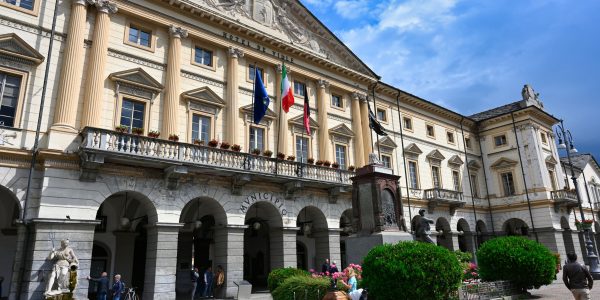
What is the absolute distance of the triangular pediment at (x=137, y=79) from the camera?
61.2 ft

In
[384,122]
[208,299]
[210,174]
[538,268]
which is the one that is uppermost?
[384,122]

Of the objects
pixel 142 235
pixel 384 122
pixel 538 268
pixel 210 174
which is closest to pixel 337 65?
pixel 384 122

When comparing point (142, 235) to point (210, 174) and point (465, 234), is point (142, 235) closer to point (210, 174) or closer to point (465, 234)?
point (210, 174)

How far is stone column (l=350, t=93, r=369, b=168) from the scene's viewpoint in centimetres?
2798

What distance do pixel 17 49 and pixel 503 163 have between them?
38.0 meters

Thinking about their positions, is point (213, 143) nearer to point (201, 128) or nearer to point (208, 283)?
point (201, 128)

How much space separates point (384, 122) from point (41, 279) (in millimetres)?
24465

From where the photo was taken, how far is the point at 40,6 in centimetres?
1731

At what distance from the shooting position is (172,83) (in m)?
20.1

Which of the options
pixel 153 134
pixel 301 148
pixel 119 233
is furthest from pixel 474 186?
pixel 119 233

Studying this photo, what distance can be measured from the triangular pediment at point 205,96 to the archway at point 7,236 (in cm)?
875

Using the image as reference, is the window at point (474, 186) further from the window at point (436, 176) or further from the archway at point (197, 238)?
the archway at point (197, 238)

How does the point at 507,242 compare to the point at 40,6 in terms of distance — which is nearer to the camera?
the point at 507,242

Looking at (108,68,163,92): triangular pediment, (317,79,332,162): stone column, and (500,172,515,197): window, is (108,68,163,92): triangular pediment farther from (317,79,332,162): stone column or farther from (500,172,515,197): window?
(500,172,515,197): window
